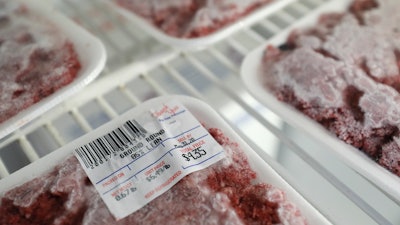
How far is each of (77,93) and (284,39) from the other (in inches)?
17.4

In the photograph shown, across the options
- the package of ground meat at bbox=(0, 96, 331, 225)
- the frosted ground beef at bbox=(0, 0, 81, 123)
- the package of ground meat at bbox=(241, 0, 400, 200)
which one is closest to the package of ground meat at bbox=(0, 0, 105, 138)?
the frosted ground beef at bbox=(0, 0, 81, 123)

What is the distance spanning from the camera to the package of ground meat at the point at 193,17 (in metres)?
0.90

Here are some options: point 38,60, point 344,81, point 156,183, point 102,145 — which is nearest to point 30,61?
point 38,60

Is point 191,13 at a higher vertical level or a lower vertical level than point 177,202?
Answer: higher

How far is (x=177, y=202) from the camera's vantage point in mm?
580

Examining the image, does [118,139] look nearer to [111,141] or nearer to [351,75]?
[111,141]

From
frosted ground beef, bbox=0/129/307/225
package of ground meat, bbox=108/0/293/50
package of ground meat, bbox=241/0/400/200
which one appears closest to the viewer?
frosted ground beef, bbox=0/129/307/225

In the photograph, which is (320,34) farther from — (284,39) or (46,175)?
(46,175)

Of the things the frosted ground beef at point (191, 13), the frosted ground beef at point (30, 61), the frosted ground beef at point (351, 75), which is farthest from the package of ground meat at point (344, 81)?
the frosted ground beef at point (30, 61)

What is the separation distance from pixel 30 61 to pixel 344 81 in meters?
0.60

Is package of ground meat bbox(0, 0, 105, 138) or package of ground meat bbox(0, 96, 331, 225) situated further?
package of ground meat bbox(0, 0, 105, 138)

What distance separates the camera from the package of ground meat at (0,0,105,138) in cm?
75

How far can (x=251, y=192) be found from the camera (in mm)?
600

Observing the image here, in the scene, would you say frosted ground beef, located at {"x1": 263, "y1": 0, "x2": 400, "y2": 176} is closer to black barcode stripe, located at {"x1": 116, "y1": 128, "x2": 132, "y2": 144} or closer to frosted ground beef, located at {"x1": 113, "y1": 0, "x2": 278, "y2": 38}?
frosted ground beef, located at {"x1": 113, "y1": 0, "x2": 278, "y2": 38}
